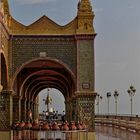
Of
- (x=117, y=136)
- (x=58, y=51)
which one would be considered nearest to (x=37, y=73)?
(x=58, y=51)

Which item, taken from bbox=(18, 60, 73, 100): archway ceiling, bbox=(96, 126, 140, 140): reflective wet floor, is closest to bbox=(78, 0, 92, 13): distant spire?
bbox=(18, 60, 73, 100): archway ceiling

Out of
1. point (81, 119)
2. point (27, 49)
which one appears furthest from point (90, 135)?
point (27, 49)

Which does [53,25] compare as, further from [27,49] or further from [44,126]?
[44,126]

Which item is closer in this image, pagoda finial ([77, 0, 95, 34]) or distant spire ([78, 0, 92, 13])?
pagoda finial ([77, 0, 95, 34])

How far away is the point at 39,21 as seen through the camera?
2470 cm

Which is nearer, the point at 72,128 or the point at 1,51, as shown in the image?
the point at 72,128

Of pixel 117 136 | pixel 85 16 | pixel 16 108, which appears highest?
pixel 85 16

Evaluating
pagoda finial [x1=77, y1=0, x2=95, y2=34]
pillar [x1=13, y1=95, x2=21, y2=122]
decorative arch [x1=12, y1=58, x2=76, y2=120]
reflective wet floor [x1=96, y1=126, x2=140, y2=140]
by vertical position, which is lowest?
reflective wet floor [x1=96, y1=126, x2=140, y2=140]

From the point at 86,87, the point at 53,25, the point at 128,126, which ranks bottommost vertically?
the point at 128,126

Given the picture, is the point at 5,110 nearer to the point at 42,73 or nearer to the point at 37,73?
the point at 37,73

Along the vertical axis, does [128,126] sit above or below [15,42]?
below

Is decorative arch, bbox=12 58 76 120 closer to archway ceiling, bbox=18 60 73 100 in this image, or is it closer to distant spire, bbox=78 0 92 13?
archway ceiling, bbox=18 60 73 100

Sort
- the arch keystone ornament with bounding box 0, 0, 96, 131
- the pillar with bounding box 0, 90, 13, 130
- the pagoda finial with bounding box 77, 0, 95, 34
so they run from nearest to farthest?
1. the pillar with bounding box 0, 90, 13, 130
2. the arch keystone ornament with bounding box 0, 0, 96, 131
3. the pagoda finial with bounding box 77, 0, 95, 34

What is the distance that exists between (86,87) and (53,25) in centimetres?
372
